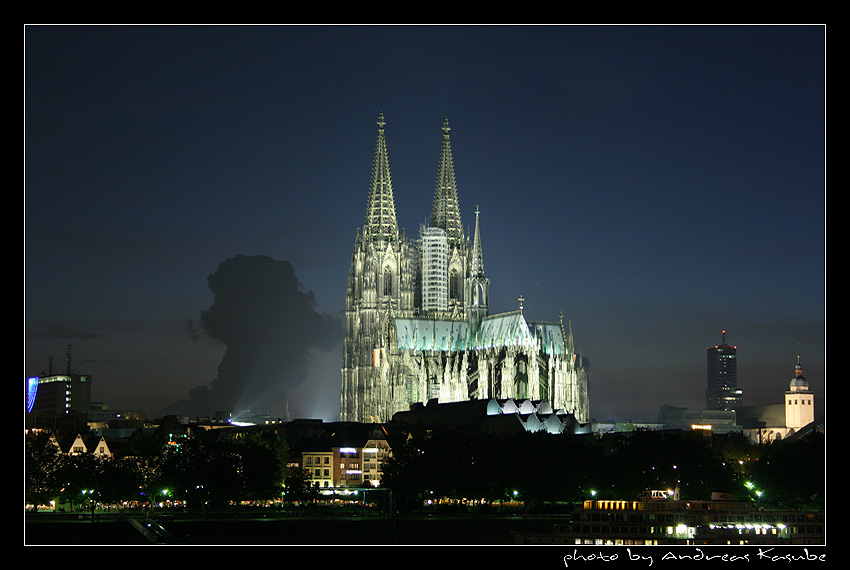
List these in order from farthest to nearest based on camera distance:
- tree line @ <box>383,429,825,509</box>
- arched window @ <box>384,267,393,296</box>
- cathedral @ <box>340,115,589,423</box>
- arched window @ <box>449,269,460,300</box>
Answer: arched window @ <box>449,269,460,300</box>, arched window @ <box>384,267,393,296</box>, cathedral @ <box>340,115,589,423</box>, tree line @ <box>383,429,825,509</box>

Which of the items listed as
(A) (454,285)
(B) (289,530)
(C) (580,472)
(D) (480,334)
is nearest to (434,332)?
(D) (480,334)

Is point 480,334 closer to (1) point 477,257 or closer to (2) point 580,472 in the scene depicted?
(1) point 477,257

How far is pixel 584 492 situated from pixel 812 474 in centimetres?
1652

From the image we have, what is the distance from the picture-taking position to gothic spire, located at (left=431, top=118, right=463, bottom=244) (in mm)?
183000

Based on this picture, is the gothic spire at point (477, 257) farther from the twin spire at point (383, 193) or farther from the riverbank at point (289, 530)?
the riverbank at point (289, 530)

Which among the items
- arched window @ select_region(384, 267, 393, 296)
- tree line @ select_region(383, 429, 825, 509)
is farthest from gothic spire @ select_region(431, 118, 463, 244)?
tree line @ select_region(383, 429, 825, 509)

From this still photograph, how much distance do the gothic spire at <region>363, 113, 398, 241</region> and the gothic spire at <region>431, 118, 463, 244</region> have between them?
8.91 meters

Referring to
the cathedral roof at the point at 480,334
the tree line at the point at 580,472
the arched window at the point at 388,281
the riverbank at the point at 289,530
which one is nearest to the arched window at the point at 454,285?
the cathedral roof at the point at 480,334

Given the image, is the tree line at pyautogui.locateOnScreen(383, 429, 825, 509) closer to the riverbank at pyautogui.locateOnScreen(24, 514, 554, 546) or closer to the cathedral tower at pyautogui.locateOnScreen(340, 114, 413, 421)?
the riverbank at pyautogui.locateOnScreen(24, 514, 554, 546)

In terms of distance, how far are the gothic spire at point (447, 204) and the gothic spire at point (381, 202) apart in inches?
351

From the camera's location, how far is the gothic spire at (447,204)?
18300cm
